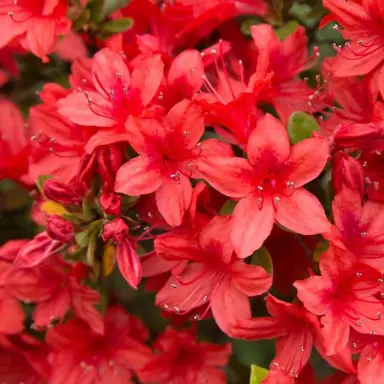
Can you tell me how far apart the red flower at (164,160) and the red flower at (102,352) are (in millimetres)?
353

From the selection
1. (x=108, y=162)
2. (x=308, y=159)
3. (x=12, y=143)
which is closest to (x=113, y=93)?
(x=108, y=162)

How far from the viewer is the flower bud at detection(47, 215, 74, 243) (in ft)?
3.55

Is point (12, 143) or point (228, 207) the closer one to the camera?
point (228, 207)

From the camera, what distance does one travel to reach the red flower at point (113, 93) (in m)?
1.08

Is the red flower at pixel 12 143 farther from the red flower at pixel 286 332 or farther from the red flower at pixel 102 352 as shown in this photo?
the red flower at pixel 286 332

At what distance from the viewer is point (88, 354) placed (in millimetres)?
1304


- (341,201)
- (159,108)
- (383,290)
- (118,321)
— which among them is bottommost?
(118,321)

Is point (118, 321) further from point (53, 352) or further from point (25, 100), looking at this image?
point (25, 100)

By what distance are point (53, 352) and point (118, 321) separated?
0.46ft

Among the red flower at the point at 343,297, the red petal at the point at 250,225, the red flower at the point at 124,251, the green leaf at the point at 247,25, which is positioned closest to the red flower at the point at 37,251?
the red flower at the point at 124,251

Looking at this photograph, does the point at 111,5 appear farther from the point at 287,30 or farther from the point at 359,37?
the point at 359,37

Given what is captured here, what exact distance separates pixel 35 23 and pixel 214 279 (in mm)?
571

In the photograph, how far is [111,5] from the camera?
1352mm

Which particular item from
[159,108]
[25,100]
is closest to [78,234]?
[159,108]
